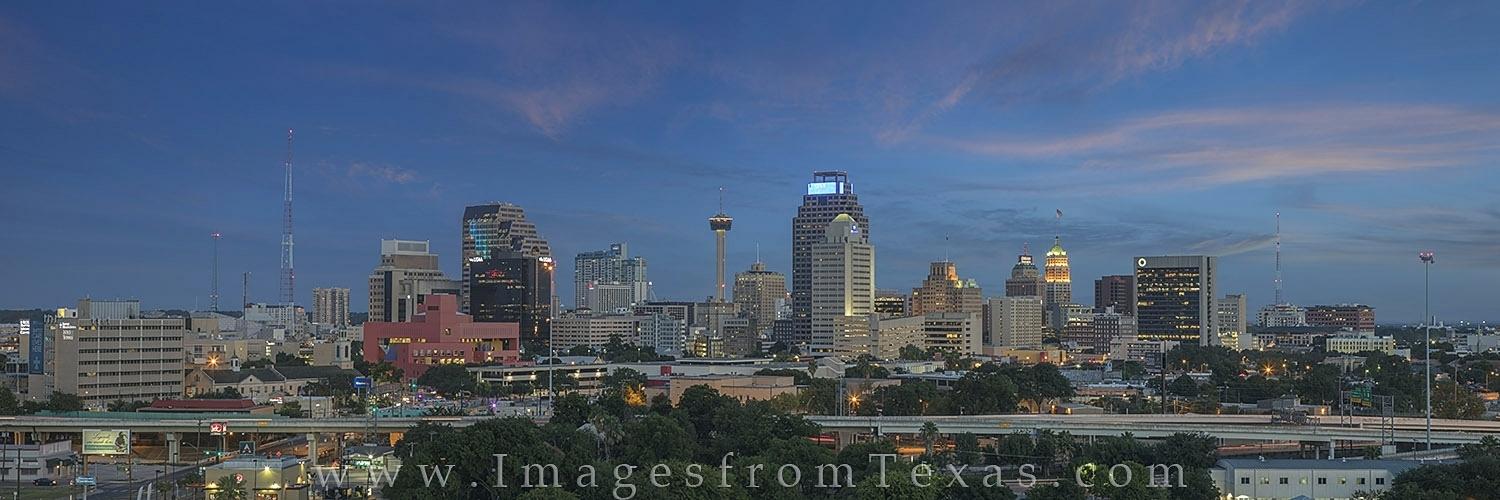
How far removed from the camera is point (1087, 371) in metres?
118

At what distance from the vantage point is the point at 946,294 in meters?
185

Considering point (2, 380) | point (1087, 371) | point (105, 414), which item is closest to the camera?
point (105, 414)

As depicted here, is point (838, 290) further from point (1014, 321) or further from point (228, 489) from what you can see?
point (228, 489)

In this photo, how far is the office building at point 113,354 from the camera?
77.5 meters

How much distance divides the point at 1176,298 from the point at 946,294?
34249mm

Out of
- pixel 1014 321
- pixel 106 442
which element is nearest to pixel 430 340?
pixel 106 442

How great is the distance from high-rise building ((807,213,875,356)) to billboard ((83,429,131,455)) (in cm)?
9685

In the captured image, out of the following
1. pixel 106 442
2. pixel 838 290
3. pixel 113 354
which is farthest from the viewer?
pixel 838 290

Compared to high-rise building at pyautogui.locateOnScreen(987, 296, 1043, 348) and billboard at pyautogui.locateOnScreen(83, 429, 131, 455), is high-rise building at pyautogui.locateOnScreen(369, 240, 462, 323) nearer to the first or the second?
high-rise building at pyautogui.locateOnScreen(987, 296, 1043, 348)

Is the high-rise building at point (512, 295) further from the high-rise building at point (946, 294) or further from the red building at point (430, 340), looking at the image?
the high-rise building at point (946, 294)

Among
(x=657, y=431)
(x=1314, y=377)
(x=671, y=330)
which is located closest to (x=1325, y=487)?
(x=657, y=431)

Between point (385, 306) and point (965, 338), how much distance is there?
76581mm

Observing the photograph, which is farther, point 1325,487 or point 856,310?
point 856,310

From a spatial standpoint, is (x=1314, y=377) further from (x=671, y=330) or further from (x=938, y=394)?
(x=671, y=330)
